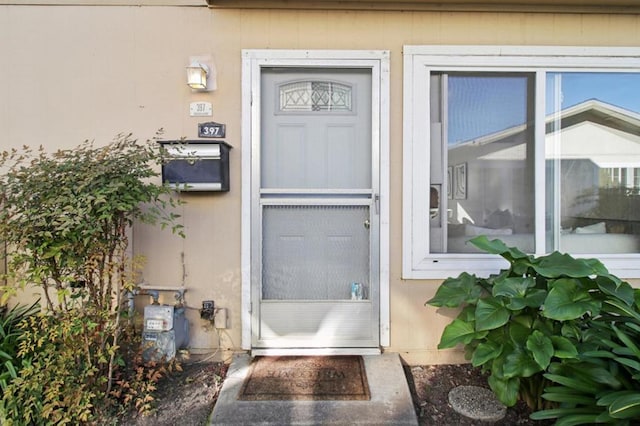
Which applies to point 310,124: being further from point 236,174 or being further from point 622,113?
point 622,113

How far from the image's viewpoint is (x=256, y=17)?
2.65m

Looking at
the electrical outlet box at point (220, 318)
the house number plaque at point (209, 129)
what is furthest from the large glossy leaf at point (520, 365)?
the house number plaque at point (209, 129)

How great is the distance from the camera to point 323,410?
205 centimetres

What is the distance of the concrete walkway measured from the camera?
1.98 metres

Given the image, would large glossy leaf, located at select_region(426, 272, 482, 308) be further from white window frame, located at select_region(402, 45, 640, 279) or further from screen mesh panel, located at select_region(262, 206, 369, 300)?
screen mesh panel, located at select_region(262, 206, 369, 300)

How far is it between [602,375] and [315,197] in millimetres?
1875

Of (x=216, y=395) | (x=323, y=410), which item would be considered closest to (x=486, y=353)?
(x=323, y=410)

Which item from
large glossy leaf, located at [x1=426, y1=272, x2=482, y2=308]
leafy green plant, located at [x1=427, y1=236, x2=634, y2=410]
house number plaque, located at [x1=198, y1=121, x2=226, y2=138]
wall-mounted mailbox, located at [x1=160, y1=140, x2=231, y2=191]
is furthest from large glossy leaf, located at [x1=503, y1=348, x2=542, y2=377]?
house number plaque, located at [x1=198, y1=121, x2=226, y2=138]

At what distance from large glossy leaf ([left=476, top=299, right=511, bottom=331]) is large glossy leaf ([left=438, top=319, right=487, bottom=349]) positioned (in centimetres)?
17

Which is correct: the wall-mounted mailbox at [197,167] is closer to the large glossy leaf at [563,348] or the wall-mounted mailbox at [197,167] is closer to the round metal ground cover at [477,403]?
the round metal ground cover at [477,403]

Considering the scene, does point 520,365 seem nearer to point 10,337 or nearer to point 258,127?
point 258,127

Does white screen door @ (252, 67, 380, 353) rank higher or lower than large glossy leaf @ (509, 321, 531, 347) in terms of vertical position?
higher

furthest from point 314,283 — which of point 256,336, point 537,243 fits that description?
point 537,243

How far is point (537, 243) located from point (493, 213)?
0.37 meters
